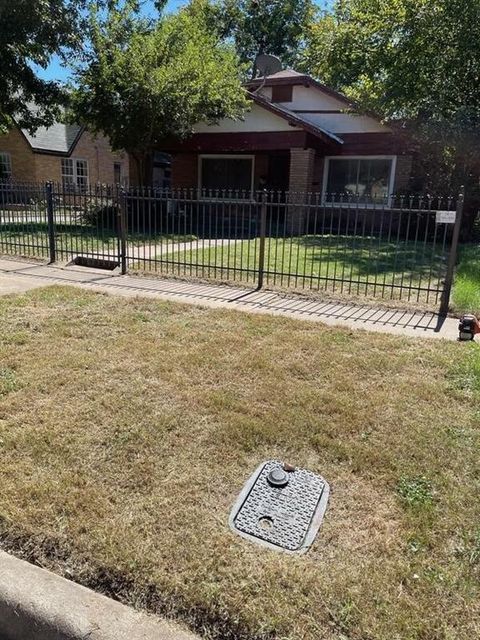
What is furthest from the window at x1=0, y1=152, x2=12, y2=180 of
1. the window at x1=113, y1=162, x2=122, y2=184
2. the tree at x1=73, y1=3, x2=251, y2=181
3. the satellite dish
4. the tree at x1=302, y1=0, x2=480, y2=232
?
the tree at x1=302, y1=0, x2=480, y2=232

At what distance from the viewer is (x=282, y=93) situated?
19422 mm

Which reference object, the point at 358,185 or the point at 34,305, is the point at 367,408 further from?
Answer: the point at 358,185

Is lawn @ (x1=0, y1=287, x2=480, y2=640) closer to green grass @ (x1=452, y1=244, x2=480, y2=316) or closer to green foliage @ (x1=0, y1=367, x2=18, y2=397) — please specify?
green foliage @ (x1=0, y1=367, x2=18, y2=397)

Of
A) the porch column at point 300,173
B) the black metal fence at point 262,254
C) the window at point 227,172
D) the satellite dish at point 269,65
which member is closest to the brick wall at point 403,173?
the porch column at point 300,173

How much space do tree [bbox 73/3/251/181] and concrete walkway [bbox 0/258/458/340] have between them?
8.27 metres

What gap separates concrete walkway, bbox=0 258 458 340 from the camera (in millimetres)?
6148

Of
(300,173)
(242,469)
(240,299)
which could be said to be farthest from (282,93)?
(242,469)

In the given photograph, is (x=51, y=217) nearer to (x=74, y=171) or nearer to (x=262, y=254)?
(x=262, y=254)

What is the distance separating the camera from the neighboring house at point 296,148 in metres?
16.8

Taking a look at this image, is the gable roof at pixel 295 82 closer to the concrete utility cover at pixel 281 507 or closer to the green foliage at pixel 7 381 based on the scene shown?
the green foliage at pixel 7 381

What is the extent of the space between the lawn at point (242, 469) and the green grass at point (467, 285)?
187cm

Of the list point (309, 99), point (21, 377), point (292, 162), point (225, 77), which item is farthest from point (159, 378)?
point (309, 99)

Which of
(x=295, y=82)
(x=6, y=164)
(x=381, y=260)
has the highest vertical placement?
(x=295, y=82)

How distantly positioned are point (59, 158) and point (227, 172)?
1267cm
